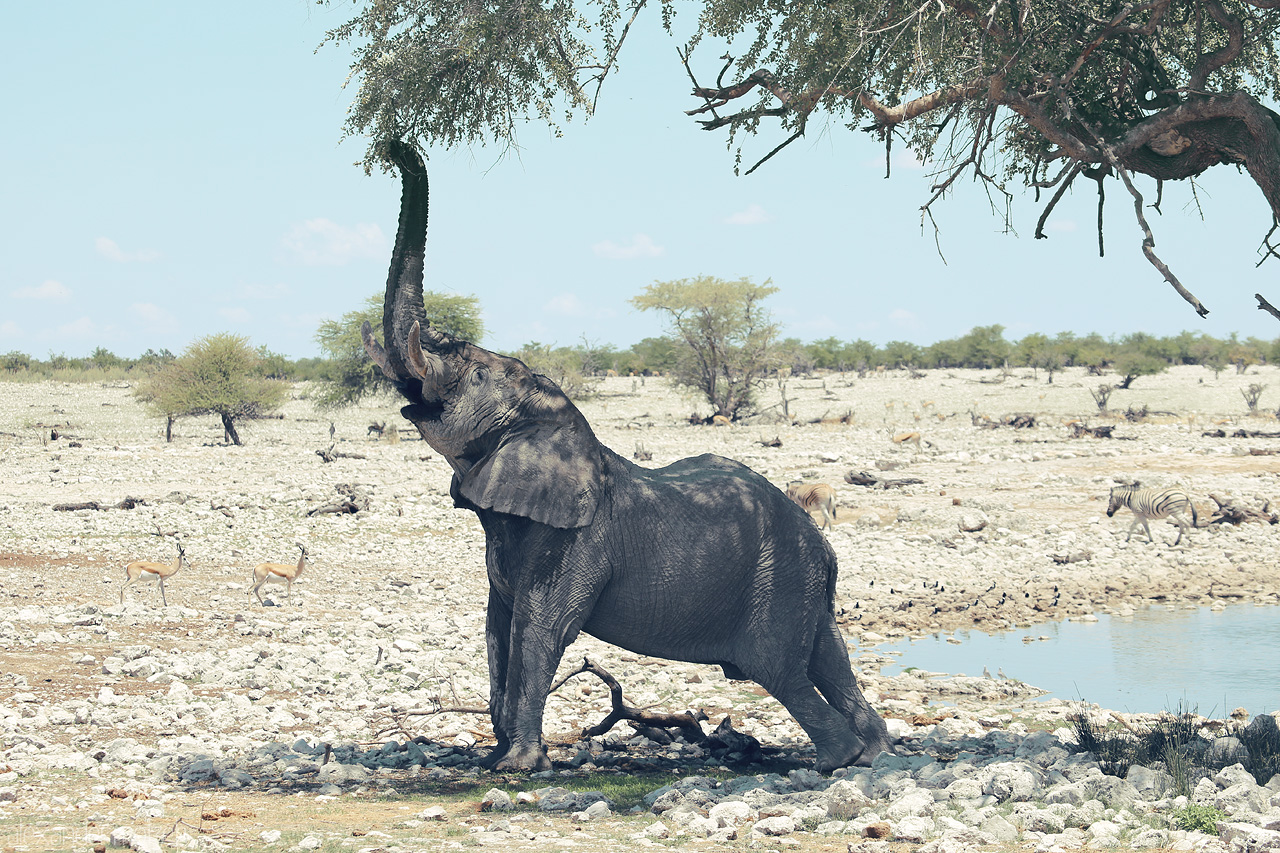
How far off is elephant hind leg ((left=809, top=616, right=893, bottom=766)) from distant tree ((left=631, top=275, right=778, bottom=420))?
3412cm

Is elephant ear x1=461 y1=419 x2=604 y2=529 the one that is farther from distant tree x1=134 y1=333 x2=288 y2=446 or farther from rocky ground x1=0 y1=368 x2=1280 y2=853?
distant tree x1=134 y1=333 x2=288 y2=446

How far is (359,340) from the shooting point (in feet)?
132

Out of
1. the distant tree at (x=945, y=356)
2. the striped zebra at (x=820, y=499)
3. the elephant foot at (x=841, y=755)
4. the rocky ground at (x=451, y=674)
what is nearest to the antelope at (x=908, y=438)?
the rocky ground at (x=451, y=674)

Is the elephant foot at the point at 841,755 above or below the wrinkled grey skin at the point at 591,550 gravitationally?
below

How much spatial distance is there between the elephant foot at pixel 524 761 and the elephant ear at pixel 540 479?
1.53m

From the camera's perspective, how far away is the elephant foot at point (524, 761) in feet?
25.5

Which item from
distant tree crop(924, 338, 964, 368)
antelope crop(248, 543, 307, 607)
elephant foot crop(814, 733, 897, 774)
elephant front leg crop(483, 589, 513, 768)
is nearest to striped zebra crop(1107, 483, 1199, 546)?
elephant foot crop(814, 733, 897, 774)

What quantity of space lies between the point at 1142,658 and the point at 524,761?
8.48 m

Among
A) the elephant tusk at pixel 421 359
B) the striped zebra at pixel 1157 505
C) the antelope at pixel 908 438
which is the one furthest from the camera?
the antelope at pixel 908 438

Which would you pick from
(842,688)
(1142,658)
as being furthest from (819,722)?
(1142,658)

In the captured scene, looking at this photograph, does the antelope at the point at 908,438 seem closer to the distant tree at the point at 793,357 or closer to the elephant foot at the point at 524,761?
the distant tree at the point at 793,357

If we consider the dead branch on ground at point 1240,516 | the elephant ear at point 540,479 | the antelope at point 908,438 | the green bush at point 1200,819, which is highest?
the elephant ear at point 540,479

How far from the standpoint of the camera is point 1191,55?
9.92m

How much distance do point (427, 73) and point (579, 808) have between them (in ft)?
17.5
